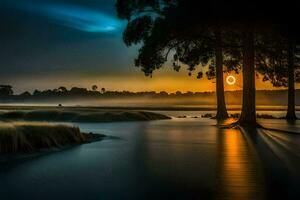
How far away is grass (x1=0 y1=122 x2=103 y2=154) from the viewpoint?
14680 millimetres

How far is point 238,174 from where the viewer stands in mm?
10812

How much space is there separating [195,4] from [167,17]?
4.10 m

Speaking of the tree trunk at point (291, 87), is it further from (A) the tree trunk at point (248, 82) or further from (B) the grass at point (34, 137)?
(B) the grass at point (34, 137)

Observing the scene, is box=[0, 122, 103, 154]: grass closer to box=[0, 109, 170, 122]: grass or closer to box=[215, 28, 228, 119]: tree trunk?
box=[0, 109, 170, 122]: grass

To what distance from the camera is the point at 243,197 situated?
815 centimetres

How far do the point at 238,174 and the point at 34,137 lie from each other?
7.68 meters

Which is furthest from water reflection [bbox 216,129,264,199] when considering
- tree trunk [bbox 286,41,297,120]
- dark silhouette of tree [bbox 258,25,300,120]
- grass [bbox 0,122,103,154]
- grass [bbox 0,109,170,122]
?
tree trunk [bbox 286,41,297,120]

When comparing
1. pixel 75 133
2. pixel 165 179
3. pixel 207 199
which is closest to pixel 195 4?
pixel 75 133

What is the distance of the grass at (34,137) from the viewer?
14.7 meters

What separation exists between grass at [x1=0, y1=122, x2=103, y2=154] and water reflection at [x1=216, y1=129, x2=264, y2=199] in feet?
17.9

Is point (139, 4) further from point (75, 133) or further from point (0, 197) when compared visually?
point (0, 197)

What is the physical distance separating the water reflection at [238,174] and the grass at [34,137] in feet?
17.9

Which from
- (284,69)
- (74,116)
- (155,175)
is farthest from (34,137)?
(284,69)

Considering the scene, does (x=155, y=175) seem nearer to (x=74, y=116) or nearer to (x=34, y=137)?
(x=34, y=137)
